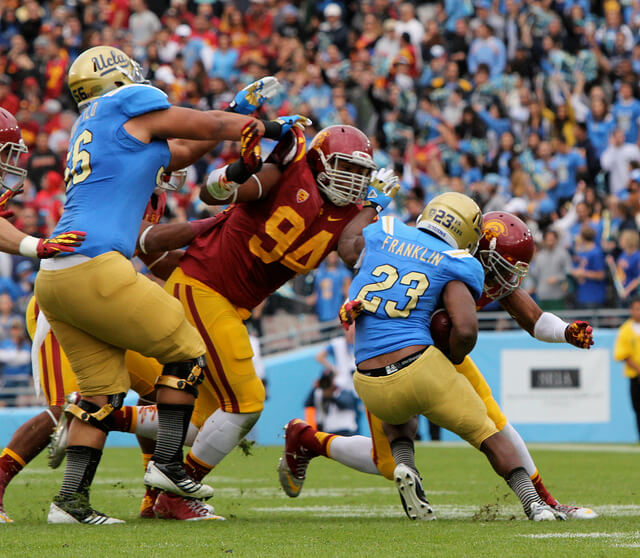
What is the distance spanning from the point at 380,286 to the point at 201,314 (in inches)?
37.5

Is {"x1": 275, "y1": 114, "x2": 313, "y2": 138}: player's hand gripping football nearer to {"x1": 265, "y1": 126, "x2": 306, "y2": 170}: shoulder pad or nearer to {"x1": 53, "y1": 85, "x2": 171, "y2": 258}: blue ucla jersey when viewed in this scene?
{"x1": 265, "y1": 126, "x2": 306, "y2": 170}: shoulder pad

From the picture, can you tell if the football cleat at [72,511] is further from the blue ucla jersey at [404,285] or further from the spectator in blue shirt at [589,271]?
the spectator in blue shirt at [589,271]

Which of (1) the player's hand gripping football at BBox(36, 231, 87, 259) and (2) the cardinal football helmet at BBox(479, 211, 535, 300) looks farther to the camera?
(2) the cardinal football helmet at BBox(479, 211, 535, 300)

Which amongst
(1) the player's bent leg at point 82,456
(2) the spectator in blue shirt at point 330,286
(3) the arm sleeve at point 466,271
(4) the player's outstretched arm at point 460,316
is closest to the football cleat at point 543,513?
(4) the player's outstretched arm at point 460,316

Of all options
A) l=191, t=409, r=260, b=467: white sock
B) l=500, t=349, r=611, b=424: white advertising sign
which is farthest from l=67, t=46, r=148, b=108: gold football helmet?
l=500, t=349, r=611, b=424: white advertising sign

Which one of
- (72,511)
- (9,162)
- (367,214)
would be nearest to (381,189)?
(367,214)

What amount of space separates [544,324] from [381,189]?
1088 mm

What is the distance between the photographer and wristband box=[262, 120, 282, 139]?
202 inches

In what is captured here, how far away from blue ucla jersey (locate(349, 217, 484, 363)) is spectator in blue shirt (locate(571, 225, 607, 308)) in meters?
7.49

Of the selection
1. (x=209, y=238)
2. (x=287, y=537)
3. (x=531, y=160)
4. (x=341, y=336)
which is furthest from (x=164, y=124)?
(x=531, y=160)

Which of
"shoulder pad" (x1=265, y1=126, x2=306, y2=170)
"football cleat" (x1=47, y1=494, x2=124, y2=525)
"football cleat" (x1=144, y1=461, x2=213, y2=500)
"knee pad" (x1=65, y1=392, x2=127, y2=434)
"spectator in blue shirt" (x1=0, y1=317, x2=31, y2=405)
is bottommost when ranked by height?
"spectator in blue shirt" (x1=0, y1=317, x2=31, y2=405)

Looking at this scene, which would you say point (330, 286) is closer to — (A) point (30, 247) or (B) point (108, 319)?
(B) point (108, 319)

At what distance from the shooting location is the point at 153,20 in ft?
59.1

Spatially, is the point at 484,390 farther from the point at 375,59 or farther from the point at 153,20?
the point at 153,20
